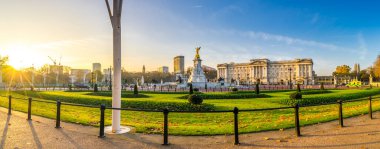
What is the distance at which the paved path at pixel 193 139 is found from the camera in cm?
632

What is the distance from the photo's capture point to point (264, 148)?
19.9ft

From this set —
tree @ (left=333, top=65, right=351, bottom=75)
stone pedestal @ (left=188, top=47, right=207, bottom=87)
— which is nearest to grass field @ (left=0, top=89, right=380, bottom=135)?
stone pedestal @ (left=188, top=47, right=207, bottom=87)

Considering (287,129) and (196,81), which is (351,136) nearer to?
(287,129)

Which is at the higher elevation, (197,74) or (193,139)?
(197,74)

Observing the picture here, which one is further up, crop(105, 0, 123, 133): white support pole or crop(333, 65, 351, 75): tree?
crop(333, 65, 351, 75): tree

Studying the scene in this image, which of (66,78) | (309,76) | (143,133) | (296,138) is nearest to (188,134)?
(143,133)

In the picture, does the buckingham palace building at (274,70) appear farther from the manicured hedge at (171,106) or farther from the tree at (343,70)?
the manicured hedge at (171,106)

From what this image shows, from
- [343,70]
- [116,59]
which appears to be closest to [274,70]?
[343,70]

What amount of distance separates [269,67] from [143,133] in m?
168

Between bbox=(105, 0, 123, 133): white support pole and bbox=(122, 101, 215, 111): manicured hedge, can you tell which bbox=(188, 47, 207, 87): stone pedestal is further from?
bbox=(105, 0, 123, 133): white support pole

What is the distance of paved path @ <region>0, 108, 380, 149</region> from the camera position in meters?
6.32

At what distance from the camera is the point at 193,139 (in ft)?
23.2

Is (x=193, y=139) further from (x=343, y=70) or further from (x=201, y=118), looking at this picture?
(x=343, y=70)

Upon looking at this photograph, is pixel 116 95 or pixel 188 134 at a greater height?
pixel 116 95
